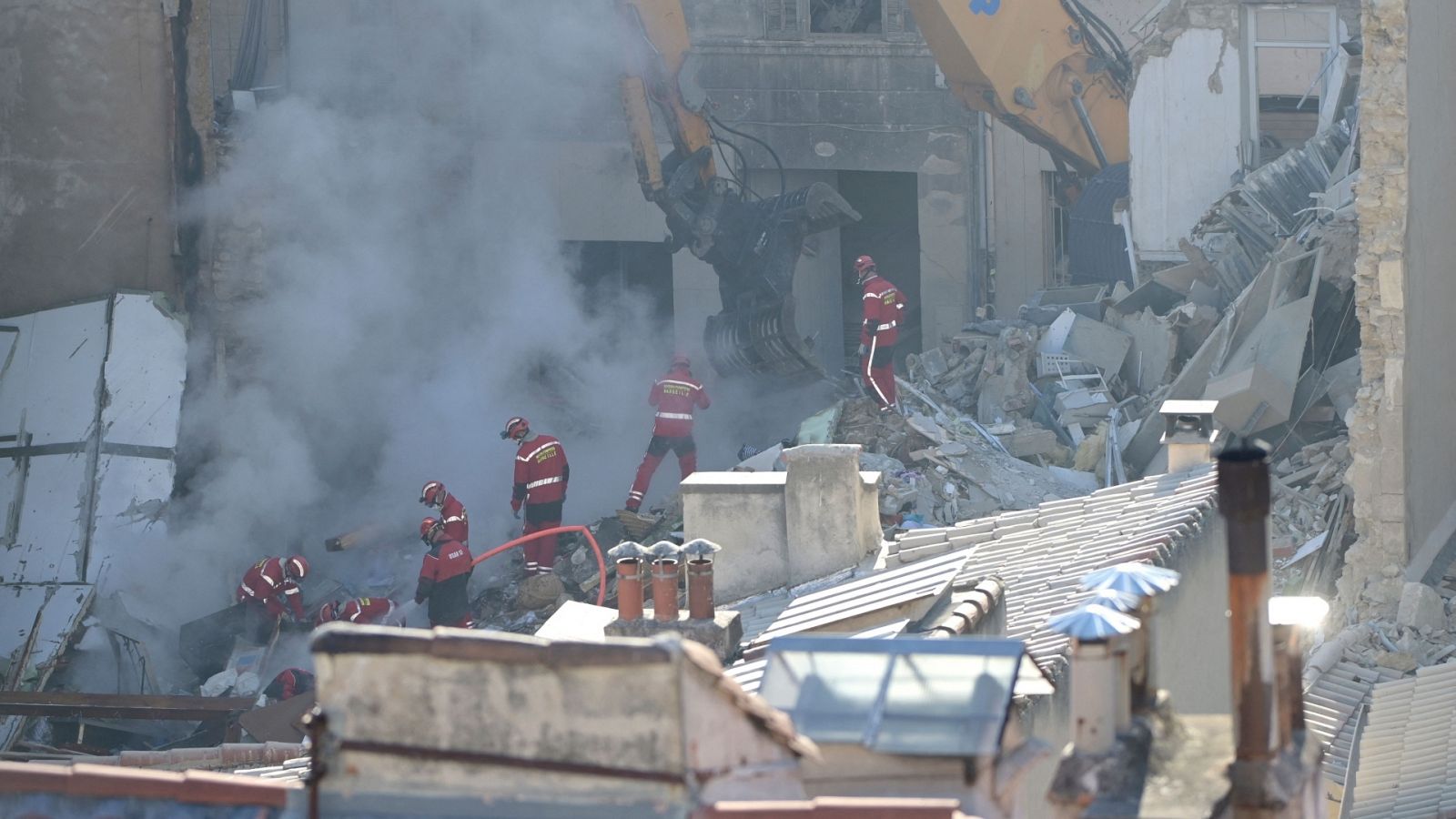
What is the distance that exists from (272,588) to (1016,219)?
37.8 ft

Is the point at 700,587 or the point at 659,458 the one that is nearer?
the point at 700,587

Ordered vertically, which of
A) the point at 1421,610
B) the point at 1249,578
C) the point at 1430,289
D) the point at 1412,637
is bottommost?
the point at 1412,637

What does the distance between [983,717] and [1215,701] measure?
4777 millimetres

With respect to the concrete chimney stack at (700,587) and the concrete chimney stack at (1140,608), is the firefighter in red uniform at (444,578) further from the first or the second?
the concrete chimney stack at (1140,608)

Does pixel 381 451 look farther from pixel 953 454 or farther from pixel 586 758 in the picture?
pixel 586 758

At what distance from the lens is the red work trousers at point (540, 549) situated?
15.4 m

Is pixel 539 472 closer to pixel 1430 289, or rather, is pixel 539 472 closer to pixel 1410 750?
pixel 1430 289

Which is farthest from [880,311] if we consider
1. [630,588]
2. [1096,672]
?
[1096,672]

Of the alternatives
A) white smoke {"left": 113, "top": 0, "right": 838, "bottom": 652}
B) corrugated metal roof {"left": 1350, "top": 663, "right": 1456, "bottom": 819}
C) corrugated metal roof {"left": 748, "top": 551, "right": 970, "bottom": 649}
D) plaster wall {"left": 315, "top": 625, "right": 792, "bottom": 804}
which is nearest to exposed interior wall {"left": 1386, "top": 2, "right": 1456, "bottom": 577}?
corrugated metal roof {"left": 1350, "top": 663, "right": 1456, "bottom": 819}

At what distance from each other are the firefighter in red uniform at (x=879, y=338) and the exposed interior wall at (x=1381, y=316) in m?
5.60

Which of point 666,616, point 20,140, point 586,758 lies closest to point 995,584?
point 666,616

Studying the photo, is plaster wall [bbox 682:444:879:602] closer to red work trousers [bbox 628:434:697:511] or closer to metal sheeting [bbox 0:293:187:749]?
red work trousers [bbox 628:434:697:511]

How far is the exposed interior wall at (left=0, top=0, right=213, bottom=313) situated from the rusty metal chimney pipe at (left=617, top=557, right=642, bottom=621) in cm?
994

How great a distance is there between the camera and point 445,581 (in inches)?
547
